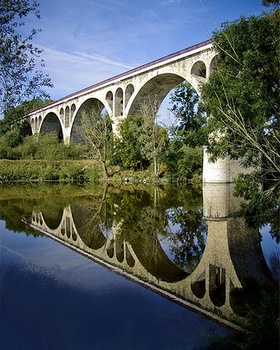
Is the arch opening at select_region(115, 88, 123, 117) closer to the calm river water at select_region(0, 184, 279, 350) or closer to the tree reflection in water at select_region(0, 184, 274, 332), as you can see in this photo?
the tree reflection in water at select_region(0, 184, 274, 332)

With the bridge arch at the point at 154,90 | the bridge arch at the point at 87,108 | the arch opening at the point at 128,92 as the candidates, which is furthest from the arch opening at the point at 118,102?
the bridge arch at the point at 87,108

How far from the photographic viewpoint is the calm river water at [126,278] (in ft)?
10.6

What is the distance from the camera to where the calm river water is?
A: 3.22 metres

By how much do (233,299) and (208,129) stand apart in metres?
4.49

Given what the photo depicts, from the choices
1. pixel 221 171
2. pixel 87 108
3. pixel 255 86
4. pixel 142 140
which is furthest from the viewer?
pixel 87 108

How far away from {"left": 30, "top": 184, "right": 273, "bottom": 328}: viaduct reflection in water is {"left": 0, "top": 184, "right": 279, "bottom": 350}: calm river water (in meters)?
0.01

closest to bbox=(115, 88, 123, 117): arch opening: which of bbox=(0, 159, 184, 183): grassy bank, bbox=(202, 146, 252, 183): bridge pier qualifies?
bbox=(0, 159, 184, 183): grassy bank

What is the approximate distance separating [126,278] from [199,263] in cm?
126

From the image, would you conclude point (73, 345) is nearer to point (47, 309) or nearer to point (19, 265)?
point (47, 309)

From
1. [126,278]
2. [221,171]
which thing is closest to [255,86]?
[126,278]

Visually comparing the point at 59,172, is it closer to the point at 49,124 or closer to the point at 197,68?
the point at 197,68

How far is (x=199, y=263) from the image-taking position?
17.4ft

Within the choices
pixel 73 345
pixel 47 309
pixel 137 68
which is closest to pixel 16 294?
pixel 47 309

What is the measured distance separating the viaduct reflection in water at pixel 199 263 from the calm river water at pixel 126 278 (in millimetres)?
13
